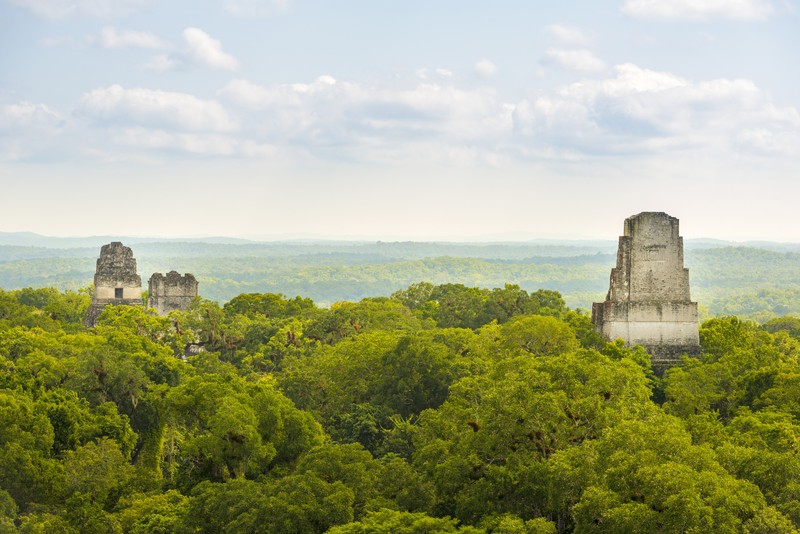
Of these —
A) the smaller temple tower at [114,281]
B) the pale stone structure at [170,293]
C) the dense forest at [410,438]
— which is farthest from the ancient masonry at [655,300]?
the smaller temple tower at [114,281]

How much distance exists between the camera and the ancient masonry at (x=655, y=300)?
42406 millimetres

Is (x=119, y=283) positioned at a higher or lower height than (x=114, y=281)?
lower

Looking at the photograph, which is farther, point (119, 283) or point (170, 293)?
point (170, 293)

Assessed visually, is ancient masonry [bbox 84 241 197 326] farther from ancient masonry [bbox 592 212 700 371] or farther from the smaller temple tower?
ancient masonry [bbox 592 212 700 371]

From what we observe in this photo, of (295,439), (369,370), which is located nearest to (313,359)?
(369,370)

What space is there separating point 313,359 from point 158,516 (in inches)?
658

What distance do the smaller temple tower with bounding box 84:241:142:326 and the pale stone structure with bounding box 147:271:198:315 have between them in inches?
51.6

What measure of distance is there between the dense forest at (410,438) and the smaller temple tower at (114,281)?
1697 cm

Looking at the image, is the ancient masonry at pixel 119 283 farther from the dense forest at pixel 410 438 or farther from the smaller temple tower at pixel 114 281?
the dense forest at pixel 410 438

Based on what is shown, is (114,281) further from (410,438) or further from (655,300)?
(410,438)

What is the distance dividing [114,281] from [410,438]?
1270 inches

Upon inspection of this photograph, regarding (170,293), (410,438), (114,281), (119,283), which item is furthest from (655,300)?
(114,281)

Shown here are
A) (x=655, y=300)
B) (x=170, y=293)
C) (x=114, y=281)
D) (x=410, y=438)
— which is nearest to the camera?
(x=410, y=438)

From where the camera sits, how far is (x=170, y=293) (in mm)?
64938
